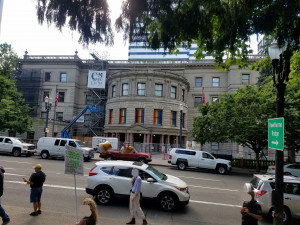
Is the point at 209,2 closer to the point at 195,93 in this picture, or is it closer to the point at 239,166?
the point at 239,166

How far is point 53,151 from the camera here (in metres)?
21.8

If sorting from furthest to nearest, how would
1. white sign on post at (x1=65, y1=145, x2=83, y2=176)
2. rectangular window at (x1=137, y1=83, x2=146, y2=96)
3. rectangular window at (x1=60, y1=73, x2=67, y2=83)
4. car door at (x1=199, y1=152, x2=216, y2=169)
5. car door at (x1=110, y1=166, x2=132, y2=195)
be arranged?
rectangular window at (x1=60, y1=73, x2=67, y2=83), rectangular window at (x1=137, y1=83, x2=146, y2=96), car door at (x1=199, y1=152, x2=216, y2=169), car door at (x1=110, y1=166, x2=132, y2=195), white sign on post at (x1=65, y1=145, x2=83, y2=176)

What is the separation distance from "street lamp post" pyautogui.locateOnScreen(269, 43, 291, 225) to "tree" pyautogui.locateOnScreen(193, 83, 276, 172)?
14.4 m

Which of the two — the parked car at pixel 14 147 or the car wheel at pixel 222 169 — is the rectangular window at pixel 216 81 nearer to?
the car wheel at pixel 222 169

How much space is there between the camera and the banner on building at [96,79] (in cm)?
4372

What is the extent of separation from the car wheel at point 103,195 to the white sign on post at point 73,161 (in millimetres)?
2572

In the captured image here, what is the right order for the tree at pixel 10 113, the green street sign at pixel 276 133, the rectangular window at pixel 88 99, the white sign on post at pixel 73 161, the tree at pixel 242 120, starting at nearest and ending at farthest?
the green street sign at pixel 276 133 → the white sign on post at pixel 73 161 → the tree at pixel 242 120 → the tree at pixel 10 113 → the rectangular window at pixel 88 99

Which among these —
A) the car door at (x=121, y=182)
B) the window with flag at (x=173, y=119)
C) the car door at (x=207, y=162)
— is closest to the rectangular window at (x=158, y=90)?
the window with flag at (x=173, y=119)

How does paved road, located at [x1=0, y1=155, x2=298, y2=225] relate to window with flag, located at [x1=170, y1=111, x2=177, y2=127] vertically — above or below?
below

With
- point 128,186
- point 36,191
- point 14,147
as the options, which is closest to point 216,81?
point 14,147

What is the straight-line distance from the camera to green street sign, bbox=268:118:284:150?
475 cm

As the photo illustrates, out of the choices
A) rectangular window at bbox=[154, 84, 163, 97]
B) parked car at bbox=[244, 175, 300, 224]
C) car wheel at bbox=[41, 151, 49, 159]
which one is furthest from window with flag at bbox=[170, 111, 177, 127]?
parked car at bbox=[244, 175, 300, 224]

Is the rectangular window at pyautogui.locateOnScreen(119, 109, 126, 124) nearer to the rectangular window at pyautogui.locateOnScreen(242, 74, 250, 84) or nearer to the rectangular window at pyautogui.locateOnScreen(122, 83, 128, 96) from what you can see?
the rectangular window at pyautogui.locateOnScreen(122, 83, 128, 96)

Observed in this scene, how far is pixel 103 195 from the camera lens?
8875 mm
